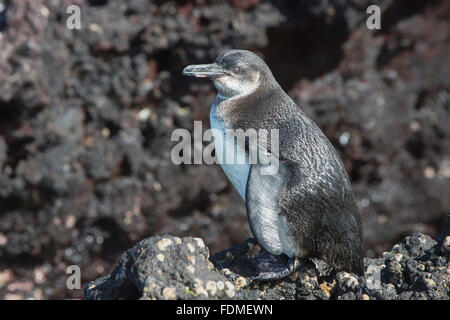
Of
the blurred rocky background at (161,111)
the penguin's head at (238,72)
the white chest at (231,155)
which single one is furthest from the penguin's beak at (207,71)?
the blurred rocky background at (161,111)

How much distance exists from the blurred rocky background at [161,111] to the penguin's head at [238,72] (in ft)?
5.90

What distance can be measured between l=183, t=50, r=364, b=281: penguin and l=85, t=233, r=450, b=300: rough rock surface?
72 millimetres

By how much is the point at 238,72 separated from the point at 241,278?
101cm

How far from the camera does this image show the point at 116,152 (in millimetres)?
4367

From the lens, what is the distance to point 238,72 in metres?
2.54

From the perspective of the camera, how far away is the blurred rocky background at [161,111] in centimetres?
412

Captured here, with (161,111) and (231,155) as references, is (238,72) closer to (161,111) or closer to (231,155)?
(231,155)

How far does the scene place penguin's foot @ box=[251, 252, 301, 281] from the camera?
223 centimetres

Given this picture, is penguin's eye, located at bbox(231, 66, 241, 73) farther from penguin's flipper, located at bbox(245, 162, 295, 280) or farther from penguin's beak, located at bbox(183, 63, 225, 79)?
penguin's flipper, located at bbox(245, 162, 295, 280)

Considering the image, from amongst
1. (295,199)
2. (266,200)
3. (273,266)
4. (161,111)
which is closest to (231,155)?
(266,200)

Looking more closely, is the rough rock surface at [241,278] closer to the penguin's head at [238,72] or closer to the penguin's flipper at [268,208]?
the penguin's flipper at [268,208]

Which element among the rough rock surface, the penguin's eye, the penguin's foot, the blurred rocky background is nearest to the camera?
the rough rock surface

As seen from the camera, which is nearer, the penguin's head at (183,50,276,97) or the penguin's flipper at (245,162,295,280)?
the penguin's flipper at (245,162,295,280)

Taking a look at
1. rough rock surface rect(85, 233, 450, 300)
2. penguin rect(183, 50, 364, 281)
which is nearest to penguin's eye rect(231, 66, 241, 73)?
penguin rect(183, 50, 364, 281)
